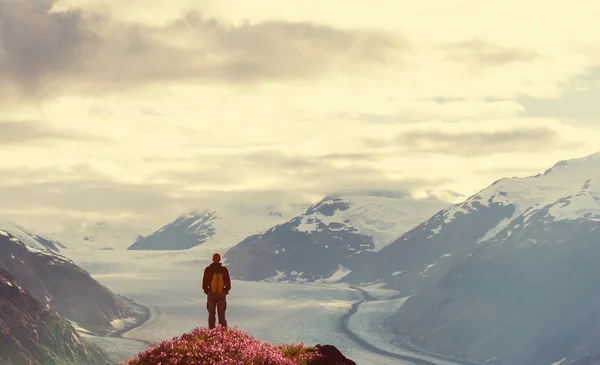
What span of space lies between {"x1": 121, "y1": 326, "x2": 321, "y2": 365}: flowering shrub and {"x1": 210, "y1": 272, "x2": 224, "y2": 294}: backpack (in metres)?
4.19

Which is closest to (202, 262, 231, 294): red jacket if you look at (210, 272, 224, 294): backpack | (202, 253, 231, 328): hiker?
(202, 253, 231, 328): hiker

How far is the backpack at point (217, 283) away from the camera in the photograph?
43.3 metres

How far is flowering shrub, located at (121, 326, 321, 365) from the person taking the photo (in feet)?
120

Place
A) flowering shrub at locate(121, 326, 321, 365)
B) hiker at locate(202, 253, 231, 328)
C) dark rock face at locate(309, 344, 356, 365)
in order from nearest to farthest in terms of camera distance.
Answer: flowering shrub at locate(121, 326, 321, 365) < dark rock face at locate(309, 344, 356, 365) < hiker at locate(202, 253, 231, 328)

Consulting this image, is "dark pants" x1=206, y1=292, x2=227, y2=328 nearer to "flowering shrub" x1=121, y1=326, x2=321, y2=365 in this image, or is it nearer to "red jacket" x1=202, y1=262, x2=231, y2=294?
"red jacket" x1=202, y1=262, x2=231, y2=294

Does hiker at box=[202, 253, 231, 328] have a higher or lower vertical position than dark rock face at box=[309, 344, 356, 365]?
Result: higher

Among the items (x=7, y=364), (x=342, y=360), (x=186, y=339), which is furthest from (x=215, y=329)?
(x=7, y=364)

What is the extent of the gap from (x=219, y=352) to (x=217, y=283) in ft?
21.8

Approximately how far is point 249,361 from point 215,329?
12.0 feet

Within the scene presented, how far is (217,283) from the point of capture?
43.3 m

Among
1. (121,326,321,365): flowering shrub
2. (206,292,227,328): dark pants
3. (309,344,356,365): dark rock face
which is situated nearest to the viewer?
(121,326,321,365): flowering shrub

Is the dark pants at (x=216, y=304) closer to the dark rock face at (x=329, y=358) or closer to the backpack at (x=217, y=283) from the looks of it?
the backpack at (x=217, y=283)

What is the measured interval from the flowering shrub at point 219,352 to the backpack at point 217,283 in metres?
4.19

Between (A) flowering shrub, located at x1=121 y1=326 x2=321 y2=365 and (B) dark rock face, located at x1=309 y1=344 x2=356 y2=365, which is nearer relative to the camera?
(A) flowering shrub, located at x1=121 y1=326 x2=321 y2=365
